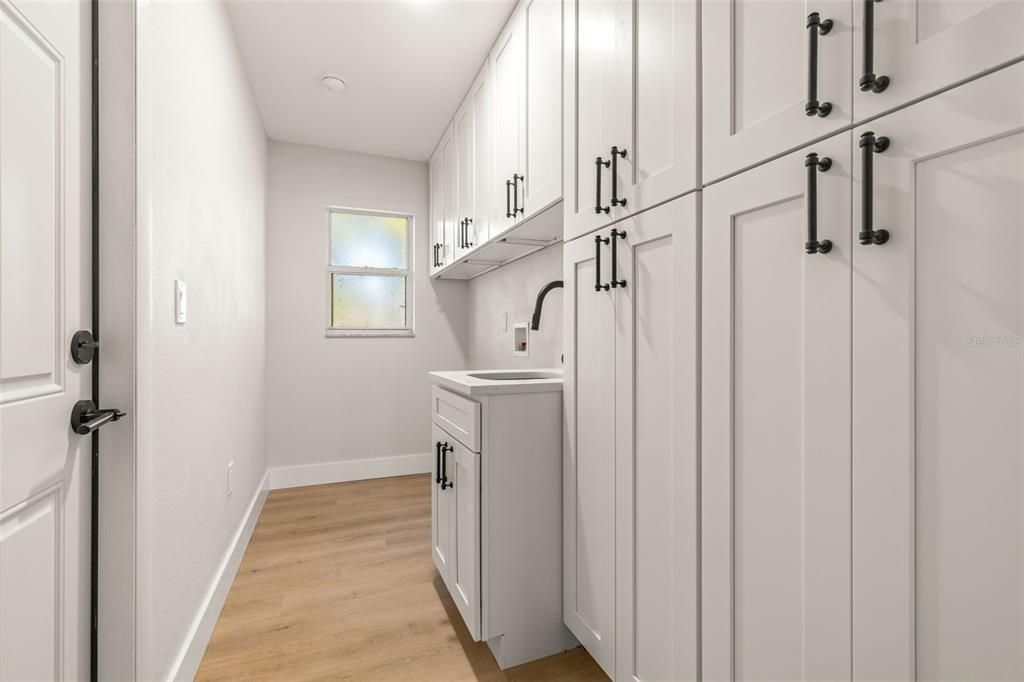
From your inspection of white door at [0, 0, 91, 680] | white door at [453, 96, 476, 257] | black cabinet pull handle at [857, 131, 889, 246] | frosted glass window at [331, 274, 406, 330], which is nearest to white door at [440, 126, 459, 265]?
white door at [453, 96, 476, 257]

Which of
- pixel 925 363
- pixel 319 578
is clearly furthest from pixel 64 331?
pixel 319 578

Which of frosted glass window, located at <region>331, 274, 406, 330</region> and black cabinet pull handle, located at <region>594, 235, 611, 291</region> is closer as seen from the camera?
black cabinet pull handle, located at <region>594, 235, 611, 291</region>

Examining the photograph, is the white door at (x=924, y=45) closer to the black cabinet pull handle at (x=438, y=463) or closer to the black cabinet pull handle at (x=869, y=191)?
the black cabinet pull handle at (x=869, y=191)

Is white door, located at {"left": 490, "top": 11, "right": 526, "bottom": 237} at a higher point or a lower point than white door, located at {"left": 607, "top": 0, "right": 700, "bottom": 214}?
higher

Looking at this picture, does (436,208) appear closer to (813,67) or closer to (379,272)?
(379,272)

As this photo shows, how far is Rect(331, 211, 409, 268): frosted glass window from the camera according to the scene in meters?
3.72

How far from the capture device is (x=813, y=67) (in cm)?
74

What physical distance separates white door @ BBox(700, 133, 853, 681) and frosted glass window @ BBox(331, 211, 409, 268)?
10.6 ft

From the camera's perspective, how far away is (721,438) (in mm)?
946

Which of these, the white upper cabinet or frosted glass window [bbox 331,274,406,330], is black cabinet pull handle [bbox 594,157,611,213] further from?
frosted glass window [bbox 331,274,406,330]

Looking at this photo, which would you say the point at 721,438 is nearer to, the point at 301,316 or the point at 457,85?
the point at 457,85

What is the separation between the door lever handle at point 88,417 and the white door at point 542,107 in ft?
4.46

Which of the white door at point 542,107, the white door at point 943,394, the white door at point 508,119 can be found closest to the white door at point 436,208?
the white door at point 508,119

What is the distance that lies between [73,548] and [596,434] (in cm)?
123
